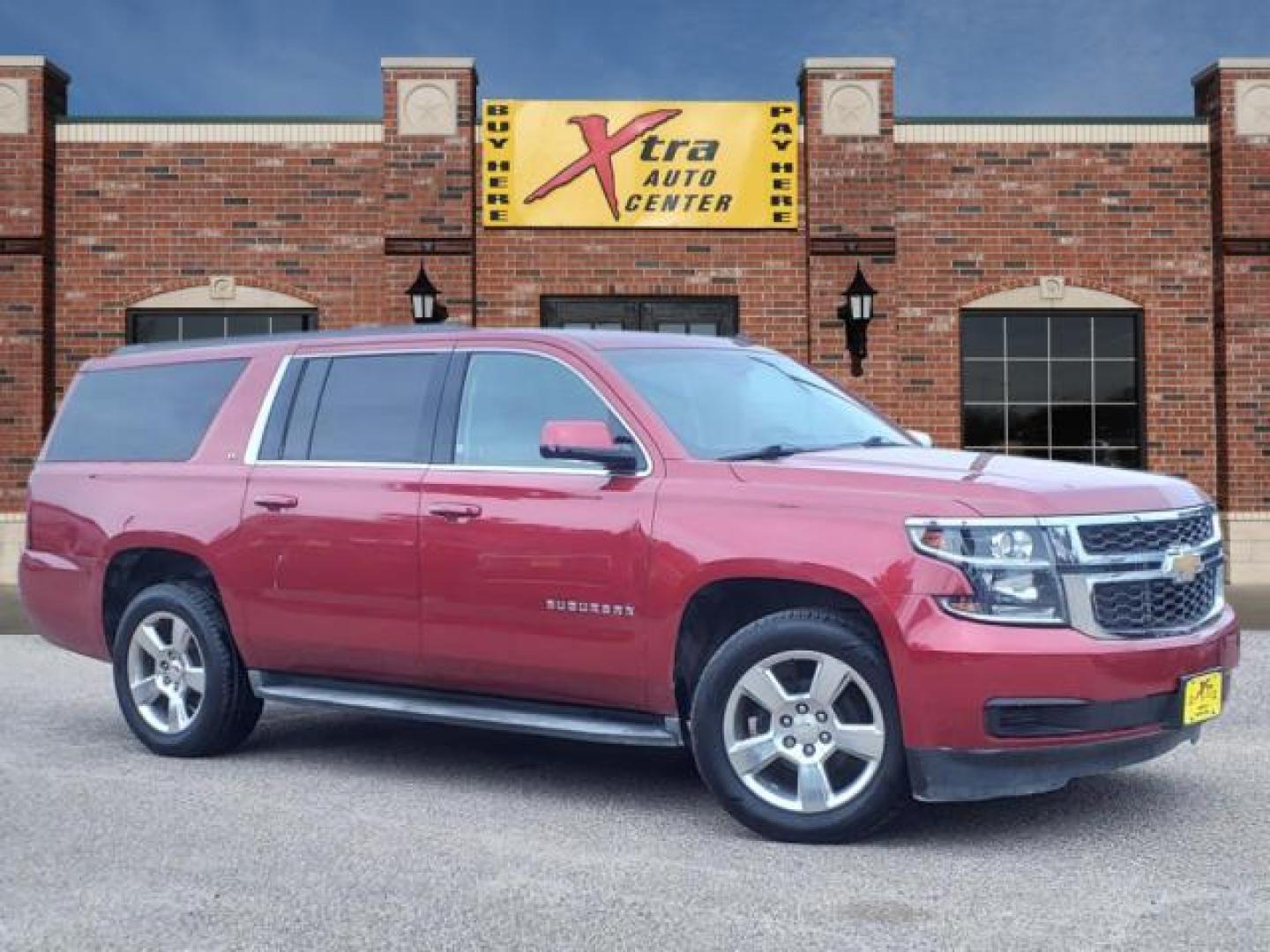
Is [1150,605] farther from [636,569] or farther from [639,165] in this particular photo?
[639,165]

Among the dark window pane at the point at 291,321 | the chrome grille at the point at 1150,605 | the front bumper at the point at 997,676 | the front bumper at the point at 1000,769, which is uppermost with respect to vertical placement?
the dark window pane at the point at 291,321

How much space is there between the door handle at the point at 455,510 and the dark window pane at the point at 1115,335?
14381mm

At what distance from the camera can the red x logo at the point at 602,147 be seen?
752 inches

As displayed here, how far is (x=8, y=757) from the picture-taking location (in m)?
7.50

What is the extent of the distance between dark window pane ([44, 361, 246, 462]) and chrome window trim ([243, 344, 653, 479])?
12.5 inches

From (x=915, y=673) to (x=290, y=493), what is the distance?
304 centimetres

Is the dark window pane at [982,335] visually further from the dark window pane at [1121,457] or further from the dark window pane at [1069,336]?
the dark window pane at [1121,457]

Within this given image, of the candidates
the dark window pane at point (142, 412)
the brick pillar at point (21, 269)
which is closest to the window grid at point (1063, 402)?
the brick pillar at point (21, 269)

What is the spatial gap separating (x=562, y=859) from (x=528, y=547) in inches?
52.2

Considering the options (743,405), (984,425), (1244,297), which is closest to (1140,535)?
(743,405)

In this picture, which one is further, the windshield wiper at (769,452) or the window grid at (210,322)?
the window grid at (210,322)

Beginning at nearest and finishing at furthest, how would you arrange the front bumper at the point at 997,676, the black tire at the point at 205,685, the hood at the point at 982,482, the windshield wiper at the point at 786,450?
the front bumper at the point at 997,676 < the hood at the point at 982,482 < the windshield wiper at the point at 786,450 < the black tire at the point at 205,685

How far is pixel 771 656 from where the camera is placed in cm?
569

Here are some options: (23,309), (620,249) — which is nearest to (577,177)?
(620,249)
